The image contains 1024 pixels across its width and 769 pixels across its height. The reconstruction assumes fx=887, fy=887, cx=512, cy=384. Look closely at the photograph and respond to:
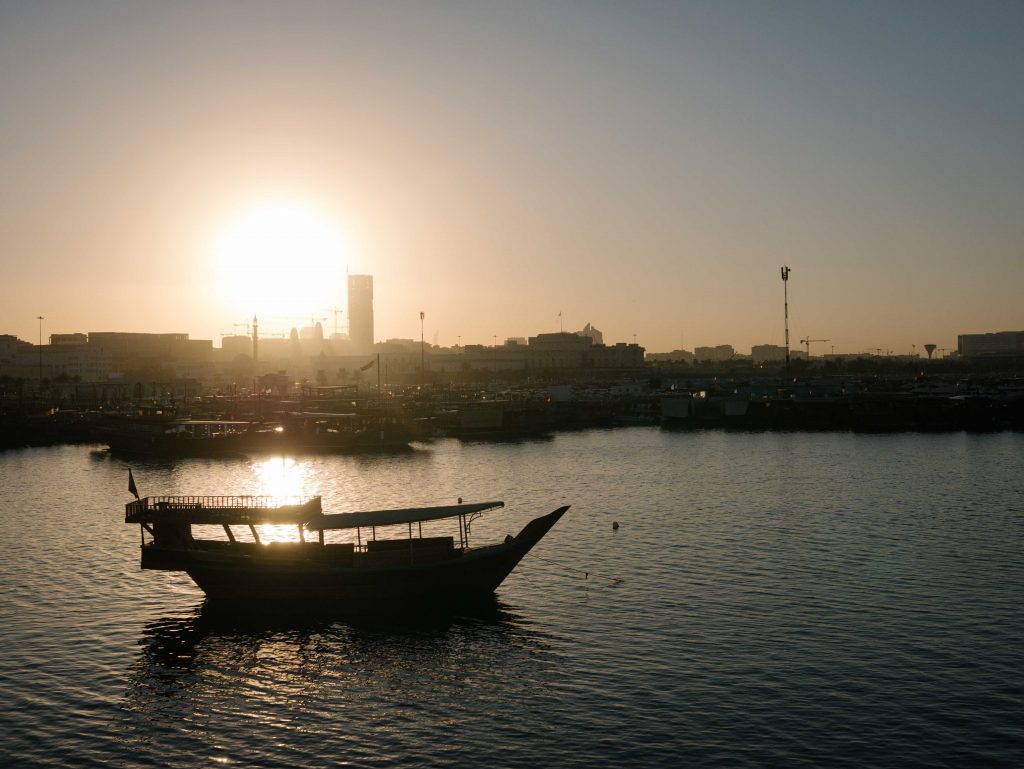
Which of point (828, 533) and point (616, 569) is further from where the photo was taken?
point (828, 533)

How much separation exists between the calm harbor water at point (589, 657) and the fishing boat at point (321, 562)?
4.03 ft

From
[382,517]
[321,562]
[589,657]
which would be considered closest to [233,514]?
[321,562]

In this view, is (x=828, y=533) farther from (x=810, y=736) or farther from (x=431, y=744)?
(x=431, y=744)

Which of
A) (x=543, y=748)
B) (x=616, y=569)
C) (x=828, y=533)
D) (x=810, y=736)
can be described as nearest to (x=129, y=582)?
(x=616, y=569)

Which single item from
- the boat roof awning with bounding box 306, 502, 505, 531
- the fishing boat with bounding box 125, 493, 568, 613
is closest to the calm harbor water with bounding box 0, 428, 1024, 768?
the fishing boat with bounding box 125, 493, 568, 613

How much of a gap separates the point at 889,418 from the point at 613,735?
424 ft

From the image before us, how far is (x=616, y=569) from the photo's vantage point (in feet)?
147

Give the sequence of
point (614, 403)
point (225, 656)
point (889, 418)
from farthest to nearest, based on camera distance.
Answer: point (614, 403)
point (889, 418)
point (225, 656)

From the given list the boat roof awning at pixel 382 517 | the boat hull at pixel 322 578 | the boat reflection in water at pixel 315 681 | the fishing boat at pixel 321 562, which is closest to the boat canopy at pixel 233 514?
the fishing boat at pixel 321 562

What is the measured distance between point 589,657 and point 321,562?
1229 centimetres

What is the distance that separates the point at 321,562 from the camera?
3709cm

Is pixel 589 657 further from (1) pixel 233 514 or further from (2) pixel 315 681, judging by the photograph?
(1) pixel 233 514

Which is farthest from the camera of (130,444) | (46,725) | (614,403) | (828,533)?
(614,403)

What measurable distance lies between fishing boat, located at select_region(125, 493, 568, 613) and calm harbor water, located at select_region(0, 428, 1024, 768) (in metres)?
1.23
